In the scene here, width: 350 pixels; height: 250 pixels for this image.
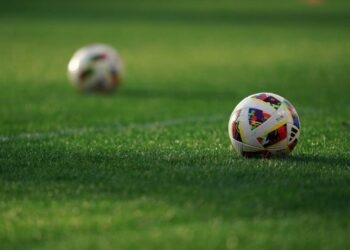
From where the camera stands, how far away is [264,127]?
6699 mm

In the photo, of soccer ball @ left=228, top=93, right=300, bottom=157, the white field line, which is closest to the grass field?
the white field line

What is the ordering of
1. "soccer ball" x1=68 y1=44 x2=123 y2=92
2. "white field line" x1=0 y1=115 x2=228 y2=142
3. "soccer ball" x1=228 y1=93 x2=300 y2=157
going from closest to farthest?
1. "soccer ball" x1=228 y1=93 x2=300 y2=157
2. "white field line" x1=0 y1=115 x2=228 y2=142
3. "soccer ball" x1=68 y1=44 x2=123 y2=92

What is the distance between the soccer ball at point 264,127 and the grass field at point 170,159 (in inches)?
8.0

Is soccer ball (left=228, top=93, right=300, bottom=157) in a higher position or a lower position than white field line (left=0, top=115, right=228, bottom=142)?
higher

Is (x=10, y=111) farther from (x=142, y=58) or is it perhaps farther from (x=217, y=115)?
(x=142, y=58)

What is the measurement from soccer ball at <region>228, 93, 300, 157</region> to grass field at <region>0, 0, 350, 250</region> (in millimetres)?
204

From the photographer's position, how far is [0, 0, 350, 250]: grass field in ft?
15.4

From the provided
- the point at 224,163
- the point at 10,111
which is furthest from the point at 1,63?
the point at 224,163

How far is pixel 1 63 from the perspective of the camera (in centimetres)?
1842

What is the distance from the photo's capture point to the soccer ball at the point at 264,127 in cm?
670

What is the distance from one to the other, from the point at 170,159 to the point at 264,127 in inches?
38.9

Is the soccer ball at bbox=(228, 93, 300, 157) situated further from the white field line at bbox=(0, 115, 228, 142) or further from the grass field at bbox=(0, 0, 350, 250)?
the white field line at bbox=(0, 115, 228, 142)

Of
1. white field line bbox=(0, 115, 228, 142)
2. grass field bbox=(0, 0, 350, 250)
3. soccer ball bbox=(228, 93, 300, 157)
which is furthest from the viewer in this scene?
white field line bbox=(0, 115, 228, 142)

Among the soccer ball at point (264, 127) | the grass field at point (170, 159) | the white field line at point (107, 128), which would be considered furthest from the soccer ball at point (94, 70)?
the soccer ball at point (264, 127)
